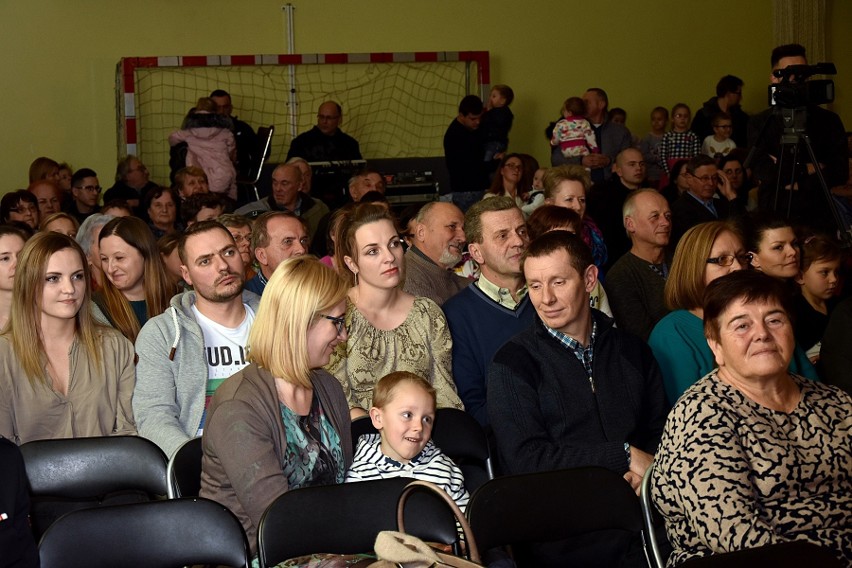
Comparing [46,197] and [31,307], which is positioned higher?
[46,197]

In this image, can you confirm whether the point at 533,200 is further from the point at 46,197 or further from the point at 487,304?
the point at 46,197

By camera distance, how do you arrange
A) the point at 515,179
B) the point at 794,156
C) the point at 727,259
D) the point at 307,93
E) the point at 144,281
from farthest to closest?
the point at 307,93
the point at 515,179
the point at 794,156
the point at 144,281
the point at 727,259

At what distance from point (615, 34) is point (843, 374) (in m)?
7.68

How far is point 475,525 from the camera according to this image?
2.33m

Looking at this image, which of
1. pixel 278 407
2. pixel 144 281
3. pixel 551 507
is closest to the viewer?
pixel 551 507

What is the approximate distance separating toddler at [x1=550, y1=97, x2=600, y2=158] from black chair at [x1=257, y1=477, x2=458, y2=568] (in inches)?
260

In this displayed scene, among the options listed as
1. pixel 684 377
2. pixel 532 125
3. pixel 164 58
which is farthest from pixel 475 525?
pixel 532 125

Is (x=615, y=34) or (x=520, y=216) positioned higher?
(x=615, y=34)

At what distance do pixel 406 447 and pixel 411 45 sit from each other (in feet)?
25.8

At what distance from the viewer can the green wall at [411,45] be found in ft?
30.8

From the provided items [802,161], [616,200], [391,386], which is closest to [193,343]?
[391,386]

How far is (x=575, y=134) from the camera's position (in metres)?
8.72

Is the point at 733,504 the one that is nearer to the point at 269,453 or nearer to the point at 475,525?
the point at 475,525

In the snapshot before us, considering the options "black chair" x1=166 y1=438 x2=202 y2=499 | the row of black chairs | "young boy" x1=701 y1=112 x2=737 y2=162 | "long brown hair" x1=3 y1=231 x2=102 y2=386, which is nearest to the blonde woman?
"long brown hair" x1=3 y1=231 x2=102 y2=386
